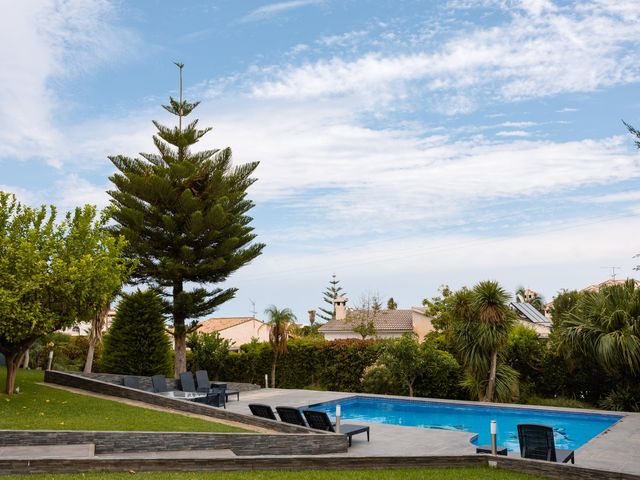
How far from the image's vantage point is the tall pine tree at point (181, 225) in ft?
69.2

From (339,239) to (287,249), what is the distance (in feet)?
6.90

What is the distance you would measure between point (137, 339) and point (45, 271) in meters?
7.46

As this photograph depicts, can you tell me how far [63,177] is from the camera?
16297mm

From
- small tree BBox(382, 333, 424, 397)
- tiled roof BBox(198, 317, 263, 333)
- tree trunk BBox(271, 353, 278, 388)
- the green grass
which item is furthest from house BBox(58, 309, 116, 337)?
the green grass

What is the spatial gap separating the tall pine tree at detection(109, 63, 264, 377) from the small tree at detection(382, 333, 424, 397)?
7280 mm

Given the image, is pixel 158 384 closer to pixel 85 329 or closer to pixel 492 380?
pixel 492 380

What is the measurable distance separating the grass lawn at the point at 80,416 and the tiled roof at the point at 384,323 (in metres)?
26.7

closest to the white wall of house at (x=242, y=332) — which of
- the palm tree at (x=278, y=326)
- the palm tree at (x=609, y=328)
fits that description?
the palm tree at (x=278, y=326)

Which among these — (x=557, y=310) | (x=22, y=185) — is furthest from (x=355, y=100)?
(x=557, y=310)

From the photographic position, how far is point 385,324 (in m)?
39.1

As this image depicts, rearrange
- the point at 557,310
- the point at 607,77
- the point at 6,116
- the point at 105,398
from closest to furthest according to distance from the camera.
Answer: the point at 607,77 → the point at 105,398 → the point at 6,116 → the point at 557,310

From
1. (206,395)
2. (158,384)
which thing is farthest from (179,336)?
(206,395)

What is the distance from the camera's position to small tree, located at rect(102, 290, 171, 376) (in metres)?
18.6

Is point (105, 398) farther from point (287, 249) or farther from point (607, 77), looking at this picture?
point (607, 77)
